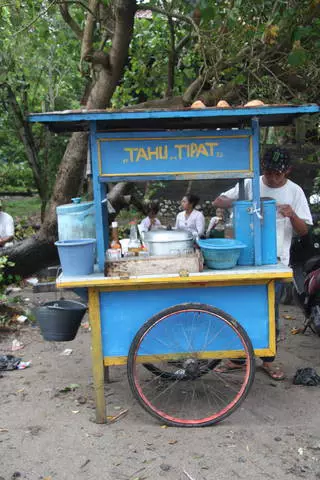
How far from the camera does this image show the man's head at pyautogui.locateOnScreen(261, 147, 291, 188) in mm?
3938

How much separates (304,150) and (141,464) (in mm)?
9368

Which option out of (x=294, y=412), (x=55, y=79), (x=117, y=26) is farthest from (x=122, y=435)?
(x=55, y=79)

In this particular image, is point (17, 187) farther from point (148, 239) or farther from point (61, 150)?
point (148, 239)

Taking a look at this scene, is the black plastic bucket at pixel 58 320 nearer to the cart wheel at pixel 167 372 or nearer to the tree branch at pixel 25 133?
the cart wheel at pixel 167 372

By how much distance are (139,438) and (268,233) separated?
1.57m

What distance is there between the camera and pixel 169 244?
11.4ft

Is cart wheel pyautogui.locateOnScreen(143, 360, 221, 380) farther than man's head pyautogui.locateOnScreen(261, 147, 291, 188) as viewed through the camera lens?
Yes

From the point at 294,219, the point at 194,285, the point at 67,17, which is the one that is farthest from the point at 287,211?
the point at 67,17

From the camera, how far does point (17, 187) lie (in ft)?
55.9

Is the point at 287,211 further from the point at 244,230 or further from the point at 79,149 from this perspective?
the point at 79,149

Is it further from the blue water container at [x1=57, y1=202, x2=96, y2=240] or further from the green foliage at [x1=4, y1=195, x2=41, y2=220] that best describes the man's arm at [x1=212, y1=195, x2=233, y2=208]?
the green foliage at [x1=4, y1=195, x2=41, y2=220]

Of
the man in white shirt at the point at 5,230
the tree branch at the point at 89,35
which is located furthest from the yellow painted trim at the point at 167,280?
the man in white shirt at the point at 5,230

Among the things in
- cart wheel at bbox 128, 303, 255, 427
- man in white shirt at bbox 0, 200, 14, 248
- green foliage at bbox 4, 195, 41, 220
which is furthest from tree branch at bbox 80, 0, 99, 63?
green foliage at bbox 4, 195, 41, 220

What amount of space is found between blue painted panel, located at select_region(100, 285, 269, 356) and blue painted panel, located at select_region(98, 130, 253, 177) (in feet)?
2.56
